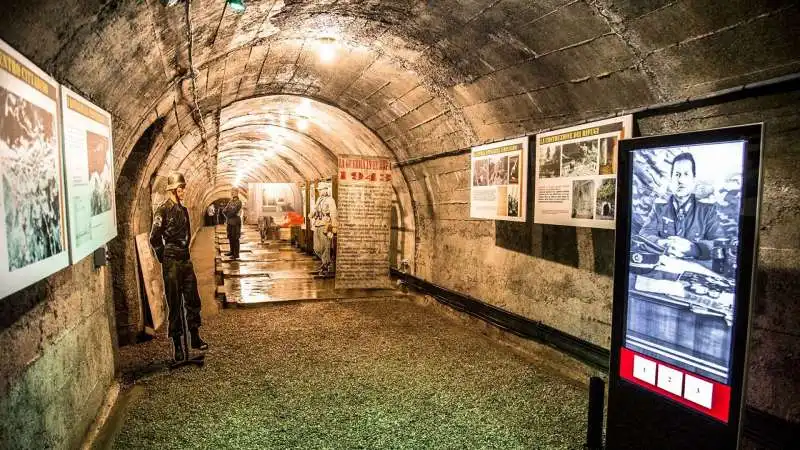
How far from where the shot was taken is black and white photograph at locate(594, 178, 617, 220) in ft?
14.0

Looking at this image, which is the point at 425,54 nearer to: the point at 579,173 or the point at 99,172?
the point at 579,173

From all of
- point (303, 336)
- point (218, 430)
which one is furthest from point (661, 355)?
point (303, 336)

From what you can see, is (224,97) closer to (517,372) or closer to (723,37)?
(517,372)

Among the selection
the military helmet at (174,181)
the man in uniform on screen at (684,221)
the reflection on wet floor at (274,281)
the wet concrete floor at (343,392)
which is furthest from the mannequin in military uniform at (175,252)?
the man in uniform on screen at (684,221)

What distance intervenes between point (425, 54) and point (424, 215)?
3796mm

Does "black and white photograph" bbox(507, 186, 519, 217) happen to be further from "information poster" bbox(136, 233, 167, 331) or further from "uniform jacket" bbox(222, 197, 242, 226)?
"uniform jacket" bbox(222, 197, 242, 226)

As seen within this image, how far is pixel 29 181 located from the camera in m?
2.25

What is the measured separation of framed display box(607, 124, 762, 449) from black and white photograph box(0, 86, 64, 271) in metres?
3.29

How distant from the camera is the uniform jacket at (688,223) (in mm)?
2576

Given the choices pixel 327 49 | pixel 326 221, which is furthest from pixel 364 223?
pixel 327 49

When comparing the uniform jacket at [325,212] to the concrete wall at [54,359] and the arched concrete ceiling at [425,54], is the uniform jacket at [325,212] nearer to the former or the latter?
the arched concrete ceiling at [425,54]

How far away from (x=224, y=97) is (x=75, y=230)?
554 centimetres

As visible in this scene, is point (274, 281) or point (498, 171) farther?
point (274, 281)

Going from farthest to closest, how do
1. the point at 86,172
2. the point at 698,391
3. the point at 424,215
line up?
the point at 424,215 < the point at 86,172 < the point at 698,391
